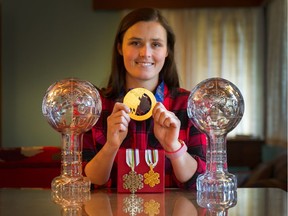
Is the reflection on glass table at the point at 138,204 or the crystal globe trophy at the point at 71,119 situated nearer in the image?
the reflection on glass table at the point at 138,204

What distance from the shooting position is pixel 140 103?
108 centimetres

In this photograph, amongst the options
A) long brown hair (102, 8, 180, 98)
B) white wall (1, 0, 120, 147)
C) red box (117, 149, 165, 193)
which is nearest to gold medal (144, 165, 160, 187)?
red box (117, 149, 165, 193)

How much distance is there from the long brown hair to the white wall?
137 inches

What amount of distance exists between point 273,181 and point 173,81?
1.97 m

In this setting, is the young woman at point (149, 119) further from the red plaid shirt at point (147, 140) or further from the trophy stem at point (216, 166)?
the trophy stem at point (216, 166)

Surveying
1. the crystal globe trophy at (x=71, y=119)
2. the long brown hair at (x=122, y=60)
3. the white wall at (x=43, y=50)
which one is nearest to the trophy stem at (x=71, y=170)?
the crystal globe trophy at (x=71, y=119)

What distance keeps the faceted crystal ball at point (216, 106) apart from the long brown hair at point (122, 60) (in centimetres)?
50

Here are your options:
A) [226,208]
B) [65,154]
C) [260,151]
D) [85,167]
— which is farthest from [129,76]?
[260,151]

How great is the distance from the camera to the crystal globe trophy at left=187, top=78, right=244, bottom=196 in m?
0.92

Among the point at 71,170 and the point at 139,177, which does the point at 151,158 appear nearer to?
the point at 139,177

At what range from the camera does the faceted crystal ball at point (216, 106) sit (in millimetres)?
918

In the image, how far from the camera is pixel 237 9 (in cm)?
481

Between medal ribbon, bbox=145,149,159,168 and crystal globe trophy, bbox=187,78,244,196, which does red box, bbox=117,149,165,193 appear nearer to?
medal ribbon, bbox=145,149,159,168

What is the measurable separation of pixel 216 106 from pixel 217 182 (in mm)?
160
